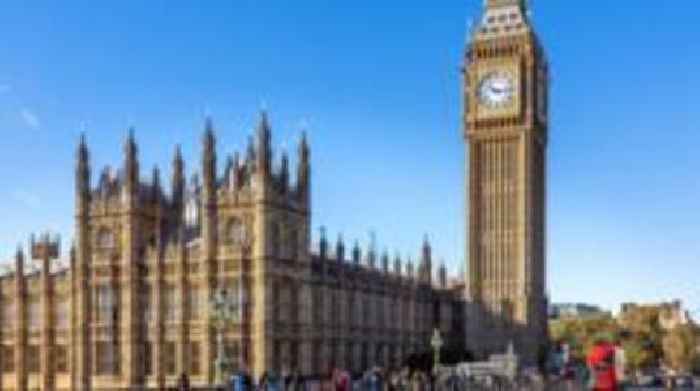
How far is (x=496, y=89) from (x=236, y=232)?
48047 mm

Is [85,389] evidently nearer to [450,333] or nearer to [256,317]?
[256,317]

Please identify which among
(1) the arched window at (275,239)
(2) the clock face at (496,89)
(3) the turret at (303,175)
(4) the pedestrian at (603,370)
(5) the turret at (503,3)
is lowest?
(4) the pedestrian at (603,370)

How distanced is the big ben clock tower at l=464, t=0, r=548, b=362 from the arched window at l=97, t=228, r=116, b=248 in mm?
41416

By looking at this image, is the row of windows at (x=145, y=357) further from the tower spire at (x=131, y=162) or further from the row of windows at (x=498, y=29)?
the row of windows at (x=498, y=29)

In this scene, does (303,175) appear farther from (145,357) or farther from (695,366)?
(695,366)

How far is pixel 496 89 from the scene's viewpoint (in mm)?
118625

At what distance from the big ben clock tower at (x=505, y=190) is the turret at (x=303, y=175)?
36.6 metres

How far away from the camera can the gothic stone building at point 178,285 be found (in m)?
76.1

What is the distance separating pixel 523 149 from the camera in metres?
115

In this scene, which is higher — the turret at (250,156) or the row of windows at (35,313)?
the turret at (250,156)

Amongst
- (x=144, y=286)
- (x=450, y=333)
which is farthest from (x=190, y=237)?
(x=450, y=333)

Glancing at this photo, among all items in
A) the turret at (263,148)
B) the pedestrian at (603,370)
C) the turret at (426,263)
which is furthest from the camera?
the turret at (426,263)

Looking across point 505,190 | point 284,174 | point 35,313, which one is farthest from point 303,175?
point 505,190

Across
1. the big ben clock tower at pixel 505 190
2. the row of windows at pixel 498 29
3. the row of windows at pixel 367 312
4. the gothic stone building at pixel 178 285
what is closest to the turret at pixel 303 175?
the gothic stone building at pixel 178 285
